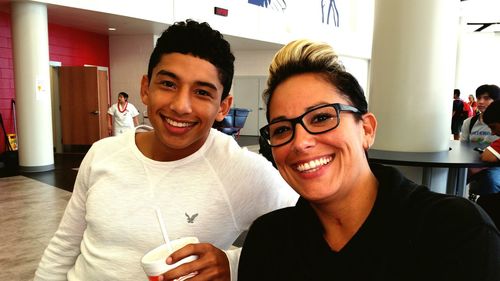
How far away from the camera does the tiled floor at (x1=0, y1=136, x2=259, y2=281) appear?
3.49m

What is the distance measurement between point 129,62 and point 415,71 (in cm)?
905

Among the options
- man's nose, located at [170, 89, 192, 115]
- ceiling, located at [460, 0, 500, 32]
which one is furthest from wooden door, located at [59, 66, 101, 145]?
ceiling, located at [460, 0, 500, 32]

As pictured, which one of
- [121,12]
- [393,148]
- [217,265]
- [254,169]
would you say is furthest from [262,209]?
[121,12]

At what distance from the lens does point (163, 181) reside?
52.9 inches

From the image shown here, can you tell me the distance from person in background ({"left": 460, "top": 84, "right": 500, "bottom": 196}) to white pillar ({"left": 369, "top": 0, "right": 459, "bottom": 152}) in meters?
0.66

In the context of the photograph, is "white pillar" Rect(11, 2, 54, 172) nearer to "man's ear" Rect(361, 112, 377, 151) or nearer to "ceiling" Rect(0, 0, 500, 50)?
"ceiling" Rect(0, 0, 500, 50)

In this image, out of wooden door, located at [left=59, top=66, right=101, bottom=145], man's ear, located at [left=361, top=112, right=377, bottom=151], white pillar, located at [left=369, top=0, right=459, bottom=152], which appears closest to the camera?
man's ear, located at [left=361, top=112, right=377, bottom=151]

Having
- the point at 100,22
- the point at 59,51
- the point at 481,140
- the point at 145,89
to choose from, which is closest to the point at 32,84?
the point at 100,22

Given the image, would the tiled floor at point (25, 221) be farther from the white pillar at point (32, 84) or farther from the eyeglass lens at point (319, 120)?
the eyeglass lens at point (319, 120)

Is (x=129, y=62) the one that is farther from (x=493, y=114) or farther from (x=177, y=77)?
(x=177, y=77)

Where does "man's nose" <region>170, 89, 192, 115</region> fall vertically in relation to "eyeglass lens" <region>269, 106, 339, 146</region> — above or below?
above

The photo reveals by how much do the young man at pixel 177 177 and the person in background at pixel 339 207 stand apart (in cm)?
20

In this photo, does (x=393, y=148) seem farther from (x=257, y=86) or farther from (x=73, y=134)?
(x=257, y=86)

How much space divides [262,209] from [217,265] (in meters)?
0.32
